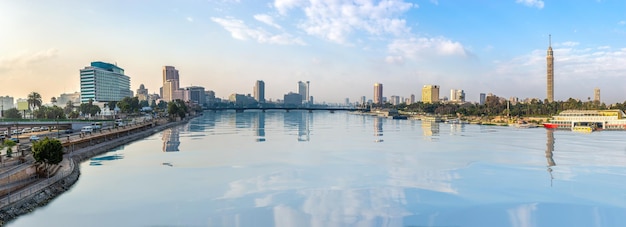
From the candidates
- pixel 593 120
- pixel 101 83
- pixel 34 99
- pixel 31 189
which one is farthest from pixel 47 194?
pixel 101 83

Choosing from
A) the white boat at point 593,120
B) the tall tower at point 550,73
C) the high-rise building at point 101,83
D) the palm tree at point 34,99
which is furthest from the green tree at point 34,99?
the tall tower at point 550,73

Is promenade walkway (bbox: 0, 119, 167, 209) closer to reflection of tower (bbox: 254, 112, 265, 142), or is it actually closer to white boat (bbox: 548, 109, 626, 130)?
reflection of tower (bbox: 254, 112, 265, 142)

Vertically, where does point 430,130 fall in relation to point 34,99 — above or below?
below

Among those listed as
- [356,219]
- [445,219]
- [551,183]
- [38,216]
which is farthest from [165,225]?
[551,183]

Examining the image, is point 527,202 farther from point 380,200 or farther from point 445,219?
point 380,200

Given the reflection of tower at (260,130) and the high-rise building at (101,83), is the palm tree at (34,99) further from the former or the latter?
the high-rise building at (101,83)

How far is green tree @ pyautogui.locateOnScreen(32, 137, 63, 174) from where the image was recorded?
1725 centimetres

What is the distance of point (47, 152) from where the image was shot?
1742 cm

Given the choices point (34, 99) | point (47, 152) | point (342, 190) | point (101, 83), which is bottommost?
point (342, 190)

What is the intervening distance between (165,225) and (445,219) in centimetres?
1069

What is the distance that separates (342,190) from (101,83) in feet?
324

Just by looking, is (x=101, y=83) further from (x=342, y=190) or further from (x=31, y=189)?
(x=342, y=190)

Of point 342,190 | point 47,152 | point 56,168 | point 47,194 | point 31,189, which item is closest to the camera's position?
point 31,189

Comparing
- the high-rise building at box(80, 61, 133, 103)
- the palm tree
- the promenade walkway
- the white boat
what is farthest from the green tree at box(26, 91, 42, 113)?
the white boat
